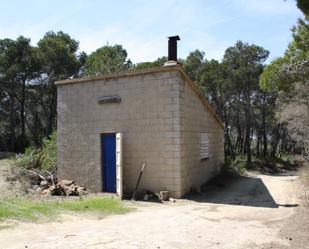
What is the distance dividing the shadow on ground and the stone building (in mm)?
523

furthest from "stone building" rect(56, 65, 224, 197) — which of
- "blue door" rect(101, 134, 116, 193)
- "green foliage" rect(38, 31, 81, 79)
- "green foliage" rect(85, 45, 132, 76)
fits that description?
"green foliage" rect(38, 31, 81, 79)

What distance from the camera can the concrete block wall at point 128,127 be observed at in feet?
35.9

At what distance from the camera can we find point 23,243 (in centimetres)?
596

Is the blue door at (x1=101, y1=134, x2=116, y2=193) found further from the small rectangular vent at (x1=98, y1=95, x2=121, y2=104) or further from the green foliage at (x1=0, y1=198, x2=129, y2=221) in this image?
the green foliage at (x1=0, y1=198, x2=129, y2=221)

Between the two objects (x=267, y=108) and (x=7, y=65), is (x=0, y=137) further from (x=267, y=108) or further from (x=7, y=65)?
(x=267, y=108)

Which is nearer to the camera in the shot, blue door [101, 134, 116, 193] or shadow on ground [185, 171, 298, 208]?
shadow on ground [185, 171, 298, 208]

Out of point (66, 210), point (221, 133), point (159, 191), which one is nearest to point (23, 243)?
point (66, 210)

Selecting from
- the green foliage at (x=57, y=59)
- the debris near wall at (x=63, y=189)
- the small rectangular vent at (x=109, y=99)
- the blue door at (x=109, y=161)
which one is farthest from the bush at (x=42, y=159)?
the green foliage at (x=57, y=59)

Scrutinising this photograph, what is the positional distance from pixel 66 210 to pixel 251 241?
469cm

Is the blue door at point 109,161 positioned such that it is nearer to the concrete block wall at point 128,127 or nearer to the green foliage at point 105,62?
the concrete block wall at point 128,127

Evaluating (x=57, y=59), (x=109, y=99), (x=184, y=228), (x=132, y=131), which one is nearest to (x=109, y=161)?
(x=132, y=131)

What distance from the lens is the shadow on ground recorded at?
1032cm

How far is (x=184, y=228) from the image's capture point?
282 inches

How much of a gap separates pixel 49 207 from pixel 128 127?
368cm
